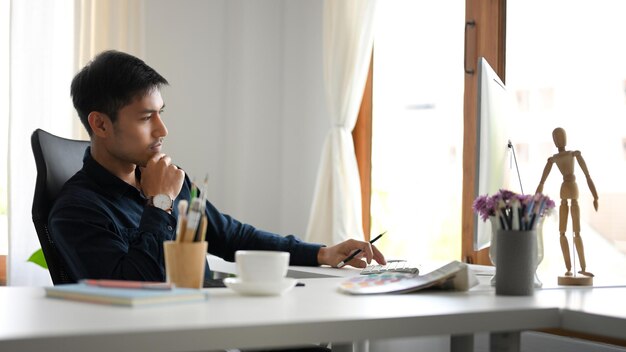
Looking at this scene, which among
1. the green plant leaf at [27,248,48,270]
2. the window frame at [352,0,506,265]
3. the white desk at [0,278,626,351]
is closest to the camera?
the white desk at [0,278,626,351]

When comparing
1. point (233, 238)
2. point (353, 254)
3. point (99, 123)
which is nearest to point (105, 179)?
point (99, 123)

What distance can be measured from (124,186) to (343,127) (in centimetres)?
205

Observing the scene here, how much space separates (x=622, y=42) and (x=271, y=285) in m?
2.02

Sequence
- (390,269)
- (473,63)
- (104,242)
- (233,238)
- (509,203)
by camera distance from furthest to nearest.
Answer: (473,63) < (233,238) < (390,269) < (104,242) < (509,203)

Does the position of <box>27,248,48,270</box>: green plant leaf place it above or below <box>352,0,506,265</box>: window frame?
below

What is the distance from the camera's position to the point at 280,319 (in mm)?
957

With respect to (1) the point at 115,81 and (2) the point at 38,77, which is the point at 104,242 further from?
(2) the point at 38,77

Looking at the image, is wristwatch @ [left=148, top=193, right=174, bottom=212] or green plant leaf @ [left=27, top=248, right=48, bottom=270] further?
green plant leaf @ [left=27, top=248, right=48, bottom=270]

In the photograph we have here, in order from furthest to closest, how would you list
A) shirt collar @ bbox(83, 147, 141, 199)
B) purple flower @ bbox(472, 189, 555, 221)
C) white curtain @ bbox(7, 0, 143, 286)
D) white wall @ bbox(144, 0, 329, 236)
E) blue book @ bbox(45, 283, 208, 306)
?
white wall @ bbox(144, 0, 329, 236), white curtain @ bbox(7, 0, 143, 286), shirt collar @ bbox(83, 147, 141, 199), purple flower @ bbox(472, 189, 555, 221), blue book @ bbox(45, 283, 208, 306)

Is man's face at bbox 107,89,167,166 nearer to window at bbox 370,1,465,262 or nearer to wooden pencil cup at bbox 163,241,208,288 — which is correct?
wooden pencil cup at bbox 163,241,208,288

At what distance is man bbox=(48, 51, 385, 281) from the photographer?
5.34 ft

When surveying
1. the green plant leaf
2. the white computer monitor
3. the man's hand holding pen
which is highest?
the white computer monitor

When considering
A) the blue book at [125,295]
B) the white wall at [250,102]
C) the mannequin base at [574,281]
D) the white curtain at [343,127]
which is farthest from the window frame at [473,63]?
the blue book at [125,295]

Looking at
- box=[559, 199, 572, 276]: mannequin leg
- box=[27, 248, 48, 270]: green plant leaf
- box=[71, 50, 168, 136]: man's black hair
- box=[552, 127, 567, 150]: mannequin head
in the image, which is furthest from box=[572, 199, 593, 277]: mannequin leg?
box=[27, 248, 48, 270]: green plant leaf
